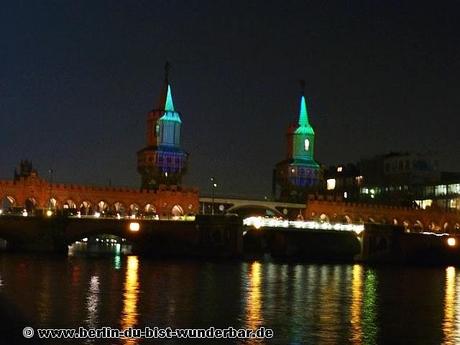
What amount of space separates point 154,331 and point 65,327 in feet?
14.2

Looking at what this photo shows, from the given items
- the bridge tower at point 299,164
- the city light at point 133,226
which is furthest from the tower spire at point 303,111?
the city light at point 133,226

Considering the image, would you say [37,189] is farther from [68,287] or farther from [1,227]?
[68,287]

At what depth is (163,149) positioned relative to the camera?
169625 millimetres

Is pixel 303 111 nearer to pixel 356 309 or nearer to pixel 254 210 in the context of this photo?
pixel 254 210

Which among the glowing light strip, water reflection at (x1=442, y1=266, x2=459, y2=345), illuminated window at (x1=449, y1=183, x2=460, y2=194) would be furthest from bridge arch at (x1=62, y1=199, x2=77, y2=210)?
illuminated window at (x1=449, y1=183, x2=460, y2=194)

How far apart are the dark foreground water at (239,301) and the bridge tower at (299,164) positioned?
9378 centimetres

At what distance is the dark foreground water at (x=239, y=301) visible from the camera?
46375mm

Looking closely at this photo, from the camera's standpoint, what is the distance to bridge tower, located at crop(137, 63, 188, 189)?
16788 centimetres

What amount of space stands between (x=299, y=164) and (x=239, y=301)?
130 m

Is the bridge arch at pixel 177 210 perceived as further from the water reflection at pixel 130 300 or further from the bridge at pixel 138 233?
the water reflection at pixel 130 300

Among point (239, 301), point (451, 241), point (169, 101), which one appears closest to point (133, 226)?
point (451, 241)

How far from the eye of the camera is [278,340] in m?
42.5

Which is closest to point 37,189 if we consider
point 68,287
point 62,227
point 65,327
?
point 62,227

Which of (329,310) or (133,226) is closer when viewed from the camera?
(329,310)
